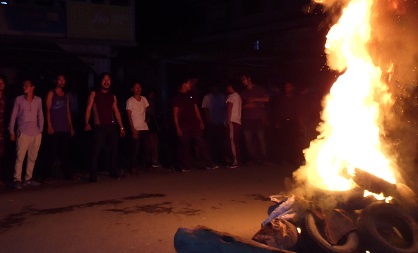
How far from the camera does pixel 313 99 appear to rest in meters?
13.3

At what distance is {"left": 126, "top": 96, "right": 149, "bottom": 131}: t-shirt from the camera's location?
36.6 feet

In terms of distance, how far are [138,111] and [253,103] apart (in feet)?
8.93

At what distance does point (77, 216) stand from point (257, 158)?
6.24 m

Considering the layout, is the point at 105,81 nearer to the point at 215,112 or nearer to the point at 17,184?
the point at 17,184

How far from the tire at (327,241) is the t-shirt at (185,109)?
6089mm

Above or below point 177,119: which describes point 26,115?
above

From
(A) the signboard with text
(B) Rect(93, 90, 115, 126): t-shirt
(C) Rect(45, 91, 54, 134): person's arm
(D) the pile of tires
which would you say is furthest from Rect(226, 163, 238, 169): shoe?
(A) the signboard with text

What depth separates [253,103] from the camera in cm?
1245

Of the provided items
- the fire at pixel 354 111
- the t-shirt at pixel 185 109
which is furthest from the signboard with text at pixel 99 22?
the fire at pixel 354 111

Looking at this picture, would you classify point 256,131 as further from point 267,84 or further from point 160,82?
point 160,82

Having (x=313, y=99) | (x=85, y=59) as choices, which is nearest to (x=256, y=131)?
(x=313, y=99)

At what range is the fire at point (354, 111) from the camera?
277 inches

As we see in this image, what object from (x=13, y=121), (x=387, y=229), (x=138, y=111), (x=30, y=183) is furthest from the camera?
(x=138, y=111)

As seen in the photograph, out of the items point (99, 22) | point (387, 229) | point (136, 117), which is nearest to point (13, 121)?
point (136, 117)
